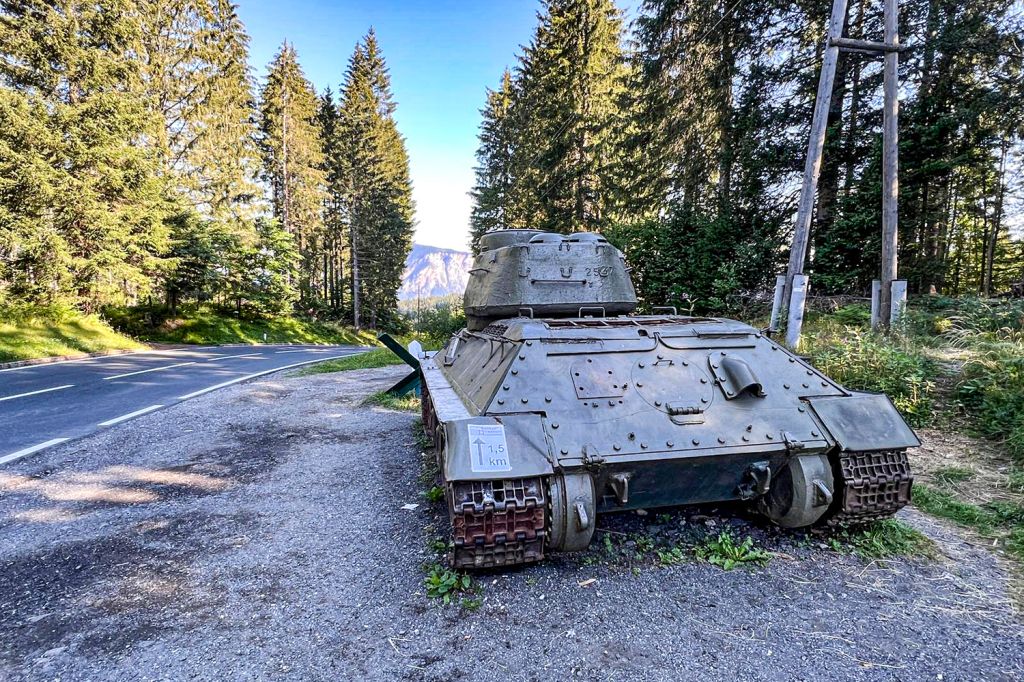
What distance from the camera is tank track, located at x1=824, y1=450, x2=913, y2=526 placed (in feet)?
11.6

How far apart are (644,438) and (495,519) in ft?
3.69

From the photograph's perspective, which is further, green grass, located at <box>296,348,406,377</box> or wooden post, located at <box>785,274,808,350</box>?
green grass, located at <box>296,348,406,377</box>

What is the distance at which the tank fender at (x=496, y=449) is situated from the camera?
304 centimetres

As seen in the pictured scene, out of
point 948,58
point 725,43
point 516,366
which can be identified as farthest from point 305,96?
point 516,366

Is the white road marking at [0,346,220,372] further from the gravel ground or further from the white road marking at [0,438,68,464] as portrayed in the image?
the gravel ground

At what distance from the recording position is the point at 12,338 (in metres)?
14.2

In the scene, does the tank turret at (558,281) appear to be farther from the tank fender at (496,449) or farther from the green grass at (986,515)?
the green grass at (986,515)

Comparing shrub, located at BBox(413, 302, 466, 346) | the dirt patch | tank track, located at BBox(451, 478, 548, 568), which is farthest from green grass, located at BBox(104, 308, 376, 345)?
the dirt patch

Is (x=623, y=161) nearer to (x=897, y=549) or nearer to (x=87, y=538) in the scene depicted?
(x=897, y=549)

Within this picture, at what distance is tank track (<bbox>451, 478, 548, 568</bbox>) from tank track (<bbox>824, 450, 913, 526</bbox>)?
214cm

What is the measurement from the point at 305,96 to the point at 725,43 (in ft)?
88.4

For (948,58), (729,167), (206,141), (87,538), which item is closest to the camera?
(87,538)

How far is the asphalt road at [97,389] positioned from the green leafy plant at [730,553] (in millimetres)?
7567

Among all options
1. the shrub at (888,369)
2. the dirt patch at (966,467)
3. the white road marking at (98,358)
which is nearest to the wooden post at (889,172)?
→ the shrub at (888,369)
